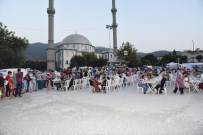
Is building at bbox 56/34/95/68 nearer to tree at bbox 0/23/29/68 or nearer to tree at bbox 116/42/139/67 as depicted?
tree at bbox 116/42/139/67

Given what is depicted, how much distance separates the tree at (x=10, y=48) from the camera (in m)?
30.2

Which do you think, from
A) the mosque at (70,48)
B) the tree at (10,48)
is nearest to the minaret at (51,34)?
the tree at (10,48)

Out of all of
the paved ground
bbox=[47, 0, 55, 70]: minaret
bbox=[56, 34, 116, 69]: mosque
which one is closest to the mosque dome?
bbox=[56, 34, 116, 69]: mosque

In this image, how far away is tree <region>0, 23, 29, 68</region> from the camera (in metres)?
30.2

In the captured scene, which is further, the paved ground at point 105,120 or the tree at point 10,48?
the tree at point 10,48

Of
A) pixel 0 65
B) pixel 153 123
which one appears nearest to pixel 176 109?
pixel 153 123

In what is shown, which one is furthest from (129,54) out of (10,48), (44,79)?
(44,79)

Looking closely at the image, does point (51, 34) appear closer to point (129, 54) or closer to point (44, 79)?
point (44, 79)

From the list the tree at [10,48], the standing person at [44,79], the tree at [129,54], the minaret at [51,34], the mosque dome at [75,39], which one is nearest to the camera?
the standing person at [44,79]

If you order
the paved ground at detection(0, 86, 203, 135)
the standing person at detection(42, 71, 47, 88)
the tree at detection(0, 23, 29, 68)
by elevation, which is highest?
the tree at detection(0, 23, 29, 68)

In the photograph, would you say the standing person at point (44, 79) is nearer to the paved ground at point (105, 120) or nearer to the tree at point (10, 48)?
the paved ground at point (105, 120)

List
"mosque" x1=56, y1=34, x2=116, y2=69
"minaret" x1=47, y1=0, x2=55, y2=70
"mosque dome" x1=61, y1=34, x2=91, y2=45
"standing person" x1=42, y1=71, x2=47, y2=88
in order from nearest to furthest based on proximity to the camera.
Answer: "standing person" x1=42, y1=71, x2=47, y2=88 → "minaret" x1=47, y1=0, x2=55, y2=70 → "mosque" x1=56, y1=34, x2=116, y2=69 → "mosque dome" x1=61, y1=34, x2=91, y2=45

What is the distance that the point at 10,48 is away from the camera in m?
31.7

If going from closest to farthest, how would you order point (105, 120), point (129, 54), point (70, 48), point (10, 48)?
point (105, 120), point (10, 48), point (129, 54), point (70, 48)
